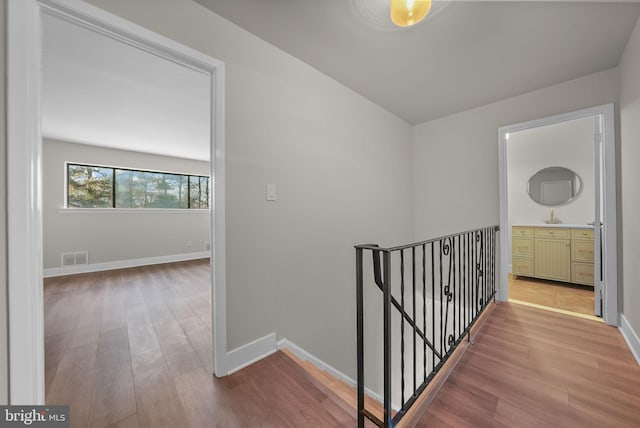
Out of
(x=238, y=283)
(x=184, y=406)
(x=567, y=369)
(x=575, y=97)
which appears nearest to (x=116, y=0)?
(x=238, y=283)

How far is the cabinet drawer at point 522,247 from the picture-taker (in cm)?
361

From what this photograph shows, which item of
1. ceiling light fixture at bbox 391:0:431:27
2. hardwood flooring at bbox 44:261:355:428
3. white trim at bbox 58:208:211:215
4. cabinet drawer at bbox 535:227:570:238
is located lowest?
hardwood flooring at bbox 44:261:355:428

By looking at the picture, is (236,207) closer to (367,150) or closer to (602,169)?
(367,150)

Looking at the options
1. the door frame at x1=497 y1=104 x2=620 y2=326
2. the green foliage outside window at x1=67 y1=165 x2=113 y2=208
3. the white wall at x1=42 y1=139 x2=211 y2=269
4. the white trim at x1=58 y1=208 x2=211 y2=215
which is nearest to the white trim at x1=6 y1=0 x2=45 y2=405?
the white trim at x1=58 y1=208 x2=211 y2=215

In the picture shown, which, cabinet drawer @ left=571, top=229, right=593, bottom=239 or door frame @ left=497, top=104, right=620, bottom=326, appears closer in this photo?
door frame @ left=497, top=104, right=620, bottom=326

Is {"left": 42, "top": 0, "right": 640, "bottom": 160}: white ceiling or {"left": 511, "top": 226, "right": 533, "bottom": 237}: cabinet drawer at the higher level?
{"left": 42, "top": 0, "right": 640, "bottom": 160}: white ceiling

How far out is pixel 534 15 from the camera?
4.86 ft

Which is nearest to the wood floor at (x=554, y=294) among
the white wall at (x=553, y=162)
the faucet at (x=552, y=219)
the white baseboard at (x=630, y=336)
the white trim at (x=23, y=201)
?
the white baseboard at (x=630, y=336)

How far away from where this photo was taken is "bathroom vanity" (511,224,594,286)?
125 inches

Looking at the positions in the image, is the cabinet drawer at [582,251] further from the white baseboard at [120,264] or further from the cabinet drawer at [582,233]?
the white baseboard at [120,264]

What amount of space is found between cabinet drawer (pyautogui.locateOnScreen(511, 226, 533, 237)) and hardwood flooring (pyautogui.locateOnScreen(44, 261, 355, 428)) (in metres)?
3.99

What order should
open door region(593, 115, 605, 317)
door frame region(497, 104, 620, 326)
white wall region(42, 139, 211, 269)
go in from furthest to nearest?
1. white wall region(42, 139, 211, 269)
2. open door region(593, 115, 605, 317)
3. door frame region(497, 104, 620, 326)

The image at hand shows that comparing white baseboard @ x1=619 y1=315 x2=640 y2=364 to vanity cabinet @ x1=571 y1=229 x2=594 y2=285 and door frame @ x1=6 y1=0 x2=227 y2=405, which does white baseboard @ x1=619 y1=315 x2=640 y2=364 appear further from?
door frame @ x1=6 y1=0 x2=227 y2=405

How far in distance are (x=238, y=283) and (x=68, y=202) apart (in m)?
4.82
